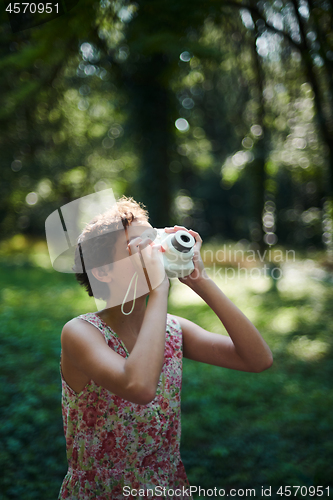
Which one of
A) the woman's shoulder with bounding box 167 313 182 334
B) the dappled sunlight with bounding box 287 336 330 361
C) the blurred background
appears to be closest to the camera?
the woman's shoulder with bounding box 167 313 182 334

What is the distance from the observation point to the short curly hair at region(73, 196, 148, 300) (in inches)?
53.7

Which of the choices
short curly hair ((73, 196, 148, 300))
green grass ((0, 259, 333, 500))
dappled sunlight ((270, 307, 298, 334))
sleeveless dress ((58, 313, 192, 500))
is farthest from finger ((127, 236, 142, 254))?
dappled sunlight ((270, 307, 298, 334))

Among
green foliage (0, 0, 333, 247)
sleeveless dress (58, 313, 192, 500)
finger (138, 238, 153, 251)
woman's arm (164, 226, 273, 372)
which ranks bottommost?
sleeveless dress (58, 313, 192, 500)

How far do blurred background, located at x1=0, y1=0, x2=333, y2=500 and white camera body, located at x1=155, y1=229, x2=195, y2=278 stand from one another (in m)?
1.27

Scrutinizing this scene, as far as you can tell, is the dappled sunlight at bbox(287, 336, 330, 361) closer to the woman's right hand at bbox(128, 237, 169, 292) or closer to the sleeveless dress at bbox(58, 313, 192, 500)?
the sleeveless dress at bbox(58, 313, 192, 500)

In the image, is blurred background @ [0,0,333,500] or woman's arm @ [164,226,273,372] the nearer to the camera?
woman's arm @ [164,226,273,372]

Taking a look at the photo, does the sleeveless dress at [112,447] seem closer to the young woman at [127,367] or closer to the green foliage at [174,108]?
the young woman at [127,367]

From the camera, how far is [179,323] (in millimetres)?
1523

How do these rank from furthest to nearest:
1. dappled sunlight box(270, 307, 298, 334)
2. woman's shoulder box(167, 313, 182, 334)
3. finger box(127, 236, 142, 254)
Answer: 1. dappled sunlight box(270, 307, 298, 334)
2. woman's shoulder box(167, 313, 182, 334)
3. finger box(127, 236, 142, 254)

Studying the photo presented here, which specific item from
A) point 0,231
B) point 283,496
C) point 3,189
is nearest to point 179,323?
point 283,496

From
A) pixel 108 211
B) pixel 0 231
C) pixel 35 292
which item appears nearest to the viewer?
pixel 108 211

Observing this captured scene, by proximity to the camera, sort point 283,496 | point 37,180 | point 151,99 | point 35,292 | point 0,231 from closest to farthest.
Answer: point 283,496, point 151,99, point 35,292, point 37,180, point 0,231

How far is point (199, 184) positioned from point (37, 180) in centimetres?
756

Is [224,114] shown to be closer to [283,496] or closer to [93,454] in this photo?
[283,496]
